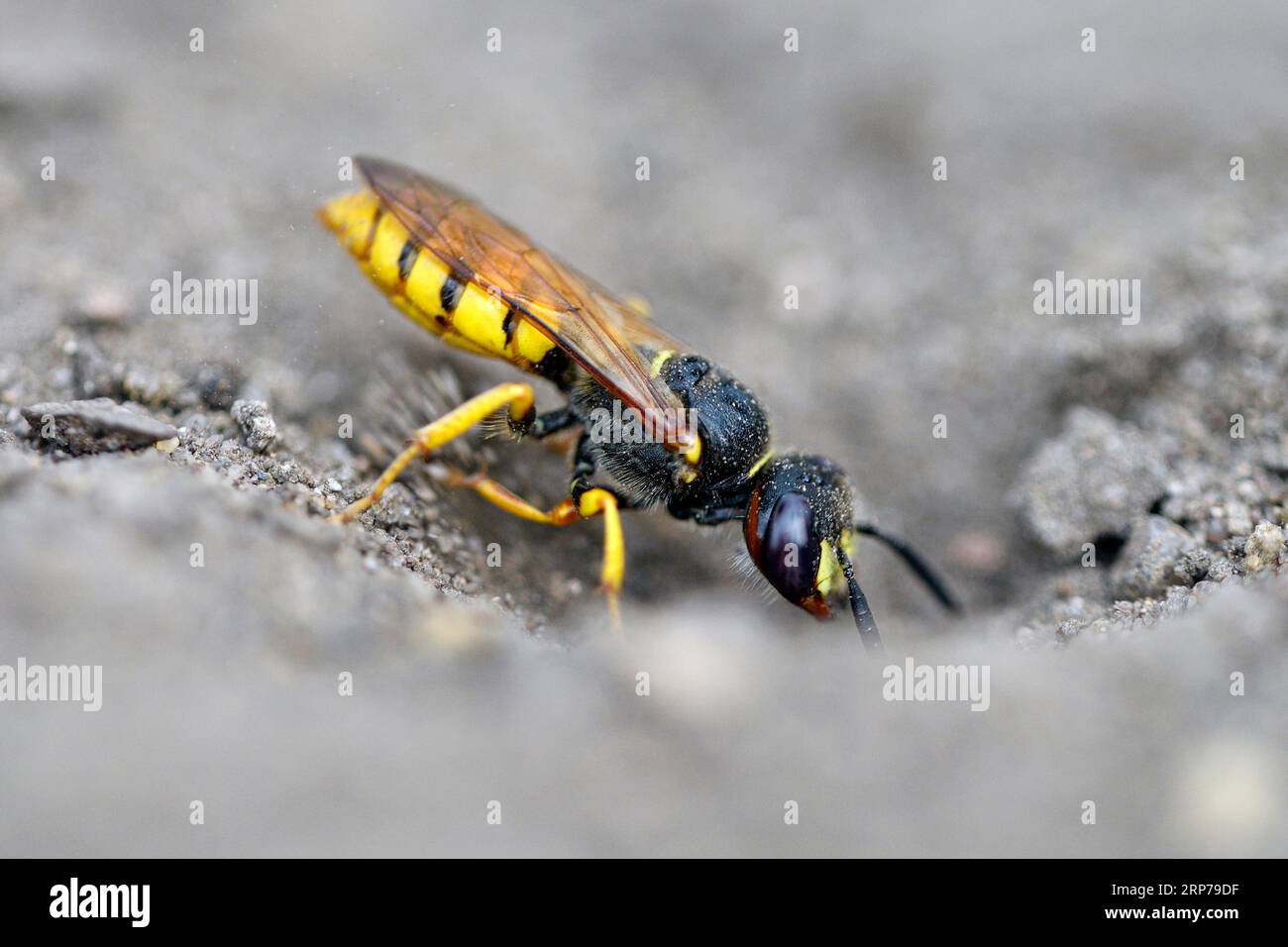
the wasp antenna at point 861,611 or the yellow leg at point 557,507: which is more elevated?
the yellow leg at point 557,507

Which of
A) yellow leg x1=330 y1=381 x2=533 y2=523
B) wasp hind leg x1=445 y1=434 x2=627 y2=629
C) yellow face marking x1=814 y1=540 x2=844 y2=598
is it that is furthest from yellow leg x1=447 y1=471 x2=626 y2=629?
yellow face marking x1=814 y1=540 x2=844 y2=598

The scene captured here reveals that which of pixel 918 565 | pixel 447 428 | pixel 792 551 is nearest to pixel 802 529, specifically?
pixel 792 551

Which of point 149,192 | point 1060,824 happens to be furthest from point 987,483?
point 149,192

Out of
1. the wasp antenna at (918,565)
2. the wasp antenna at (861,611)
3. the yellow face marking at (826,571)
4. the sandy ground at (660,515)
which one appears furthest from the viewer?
the wasp antenna at (918,565)

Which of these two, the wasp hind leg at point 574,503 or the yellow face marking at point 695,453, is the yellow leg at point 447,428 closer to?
the wasp hind leg at point 574,503

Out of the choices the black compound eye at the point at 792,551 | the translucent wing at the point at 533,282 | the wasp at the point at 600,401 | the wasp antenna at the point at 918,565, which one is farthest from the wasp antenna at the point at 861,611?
the translucent wing at the point at 533,282

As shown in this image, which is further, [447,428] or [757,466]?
[757,466]

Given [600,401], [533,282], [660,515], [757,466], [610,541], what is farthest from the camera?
[660,515]

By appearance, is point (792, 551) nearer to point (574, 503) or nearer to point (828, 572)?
point (828, 572)
